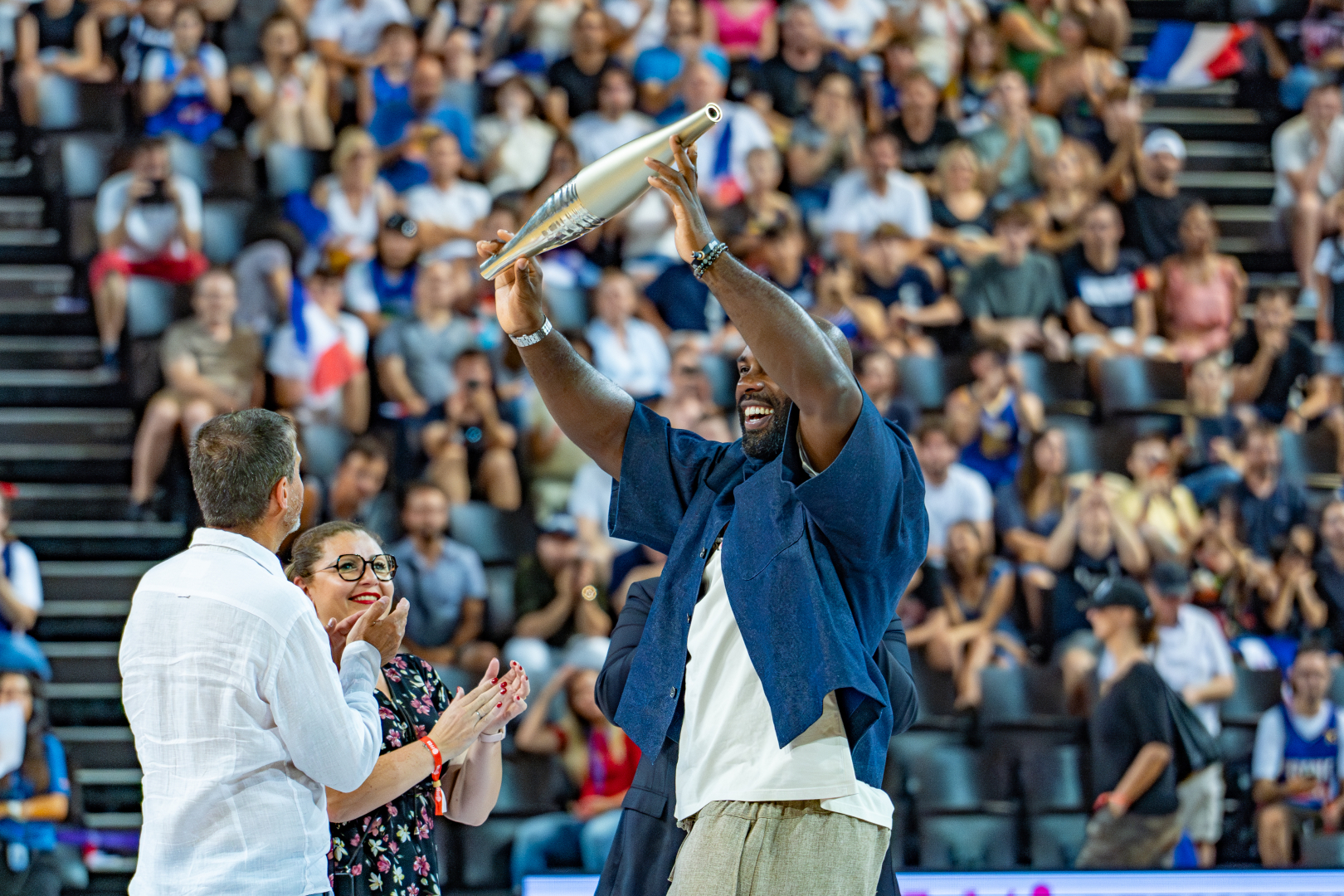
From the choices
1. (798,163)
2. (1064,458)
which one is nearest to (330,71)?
(798,163)

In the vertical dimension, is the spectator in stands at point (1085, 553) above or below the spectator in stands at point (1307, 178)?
below

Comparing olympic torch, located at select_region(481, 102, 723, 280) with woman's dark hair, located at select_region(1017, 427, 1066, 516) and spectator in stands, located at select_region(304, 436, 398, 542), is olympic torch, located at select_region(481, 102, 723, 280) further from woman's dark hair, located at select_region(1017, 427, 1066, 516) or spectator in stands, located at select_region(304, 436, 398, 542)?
woman's dark hair, located at select_region(1017, 427, 1066, 516)

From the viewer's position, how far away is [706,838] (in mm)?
2148

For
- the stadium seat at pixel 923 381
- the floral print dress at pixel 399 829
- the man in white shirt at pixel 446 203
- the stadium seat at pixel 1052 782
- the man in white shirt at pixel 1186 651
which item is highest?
the man in white shirt at pixel 446 203

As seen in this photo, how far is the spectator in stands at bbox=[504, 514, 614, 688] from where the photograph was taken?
580 cm

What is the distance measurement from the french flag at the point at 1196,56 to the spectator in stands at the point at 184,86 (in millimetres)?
5327

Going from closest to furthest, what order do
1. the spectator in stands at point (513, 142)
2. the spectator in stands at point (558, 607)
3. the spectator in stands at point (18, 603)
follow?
the spectator in stands at point (18, 603) → the spectator in stands at point (558, 607) → the spectator in stands at point (513, 142)

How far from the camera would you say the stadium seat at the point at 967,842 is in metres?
5.80

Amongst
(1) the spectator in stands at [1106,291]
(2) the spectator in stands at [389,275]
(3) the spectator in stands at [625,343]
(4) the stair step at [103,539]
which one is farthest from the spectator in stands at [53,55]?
(1) the spectator in stands at [1106,291]

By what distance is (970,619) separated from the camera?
6297mm

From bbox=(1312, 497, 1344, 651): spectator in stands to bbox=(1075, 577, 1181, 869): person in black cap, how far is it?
1.28 meters

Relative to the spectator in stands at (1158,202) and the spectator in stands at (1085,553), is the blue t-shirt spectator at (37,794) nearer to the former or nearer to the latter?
the spectator in stands at (1085,553)

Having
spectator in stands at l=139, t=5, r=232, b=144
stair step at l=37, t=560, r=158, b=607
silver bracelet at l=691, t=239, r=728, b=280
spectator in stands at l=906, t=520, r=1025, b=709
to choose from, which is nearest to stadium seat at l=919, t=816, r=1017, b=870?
spectator in stands at l=906, t=520, r=1025, b=709

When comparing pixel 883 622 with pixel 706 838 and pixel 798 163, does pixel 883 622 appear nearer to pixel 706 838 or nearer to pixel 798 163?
pixel 706 838
